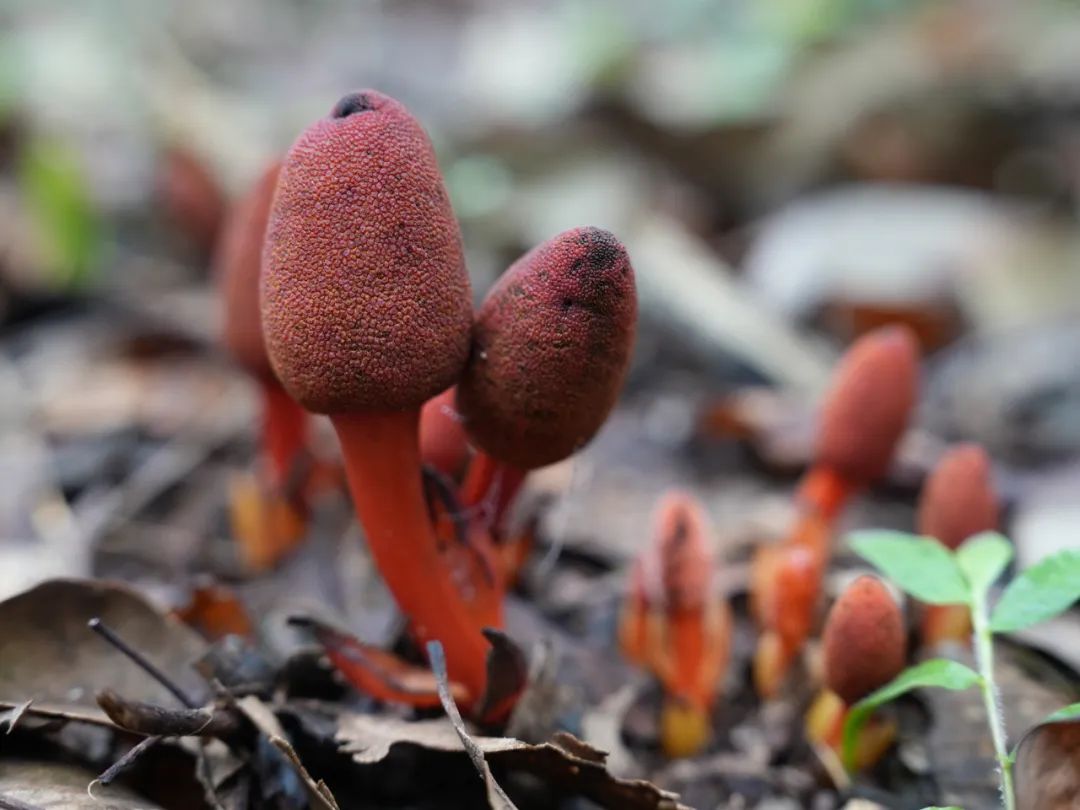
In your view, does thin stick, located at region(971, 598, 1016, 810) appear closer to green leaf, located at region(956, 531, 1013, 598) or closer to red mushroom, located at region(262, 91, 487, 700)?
green leaf, located at region(956, 531, 1013, 598)

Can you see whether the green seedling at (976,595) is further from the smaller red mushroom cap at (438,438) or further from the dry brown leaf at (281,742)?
the dry brown leaf at (281,742)

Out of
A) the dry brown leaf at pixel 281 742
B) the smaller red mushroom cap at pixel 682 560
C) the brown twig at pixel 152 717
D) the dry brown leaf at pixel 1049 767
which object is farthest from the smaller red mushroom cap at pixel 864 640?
the brown twig at pixel 152 717

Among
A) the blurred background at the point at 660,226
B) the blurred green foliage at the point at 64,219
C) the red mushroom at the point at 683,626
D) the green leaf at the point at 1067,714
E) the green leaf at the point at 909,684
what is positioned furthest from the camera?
the blurred green foliage at the point at 64,219

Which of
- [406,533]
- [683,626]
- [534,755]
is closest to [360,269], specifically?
[406,533]

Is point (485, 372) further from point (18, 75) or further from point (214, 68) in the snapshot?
point (214, 68)

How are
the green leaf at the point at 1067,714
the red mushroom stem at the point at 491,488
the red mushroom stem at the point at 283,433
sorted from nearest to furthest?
the green leaf at the point at 1067,714 → the red mushroom stem at the point at 491,488 → the red mushroom stem at the point at 283,433

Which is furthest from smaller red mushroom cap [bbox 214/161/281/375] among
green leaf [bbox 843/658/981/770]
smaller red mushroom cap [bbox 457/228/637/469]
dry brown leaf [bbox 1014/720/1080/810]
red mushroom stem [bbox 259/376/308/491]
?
dry brown leaf [bbox 1014/720/1080/810]

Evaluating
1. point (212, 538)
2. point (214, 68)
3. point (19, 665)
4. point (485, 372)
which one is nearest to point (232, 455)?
point (212, 538)
